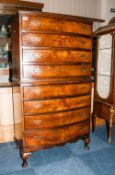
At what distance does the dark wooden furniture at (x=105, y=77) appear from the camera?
283cm

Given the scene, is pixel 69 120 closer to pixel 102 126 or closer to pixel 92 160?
pixel 92 160

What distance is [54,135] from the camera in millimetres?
2283

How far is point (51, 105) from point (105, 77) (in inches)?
51.1

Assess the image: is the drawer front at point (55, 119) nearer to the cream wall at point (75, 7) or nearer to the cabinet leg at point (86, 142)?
the cabinet leg at point (86, 142)

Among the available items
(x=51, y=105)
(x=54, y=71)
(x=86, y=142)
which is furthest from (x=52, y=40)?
(x=86, y=142)

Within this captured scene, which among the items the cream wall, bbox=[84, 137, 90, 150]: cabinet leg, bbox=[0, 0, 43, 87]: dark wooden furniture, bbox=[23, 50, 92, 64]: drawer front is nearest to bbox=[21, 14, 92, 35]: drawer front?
bbox=[23, 50, 92, 64]: drawer front

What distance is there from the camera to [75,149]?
104 inches

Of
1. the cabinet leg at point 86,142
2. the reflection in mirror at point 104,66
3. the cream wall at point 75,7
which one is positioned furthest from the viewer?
the cream wall at point 75,7

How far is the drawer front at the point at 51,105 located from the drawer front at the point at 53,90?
62 millimetres

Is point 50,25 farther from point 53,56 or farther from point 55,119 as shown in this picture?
point 55,119

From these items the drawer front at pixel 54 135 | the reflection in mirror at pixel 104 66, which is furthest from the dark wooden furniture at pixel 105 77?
the drawer front at pixel 54 135

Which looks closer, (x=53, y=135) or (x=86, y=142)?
(x=53, y=135)

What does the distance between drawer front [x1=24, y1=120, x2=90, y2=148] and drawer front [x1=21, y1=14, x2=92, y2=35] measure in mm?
1205

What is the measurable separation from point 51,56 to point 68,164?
1.33m
